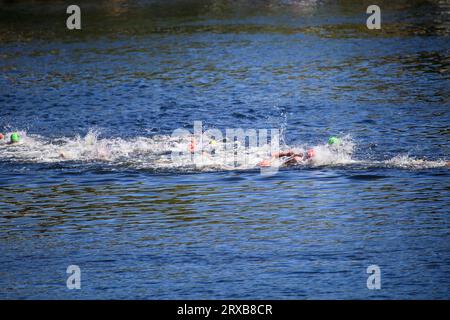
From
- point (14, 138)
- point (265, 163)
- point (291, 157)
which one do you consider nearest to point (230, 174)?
point (265, 163)

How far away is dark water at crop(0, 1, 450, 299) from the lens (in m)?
15.1

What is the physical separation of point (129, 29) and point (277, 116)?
65.7 ft

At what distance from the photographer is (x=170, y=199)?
1922cm

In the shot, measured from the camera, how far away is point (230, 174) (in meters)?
21.0

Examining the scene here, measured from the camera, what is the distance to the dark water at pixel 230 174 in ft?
49.6

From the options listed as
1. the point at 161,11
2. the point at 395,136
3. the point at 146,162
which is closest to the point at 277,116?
the point at 395,136

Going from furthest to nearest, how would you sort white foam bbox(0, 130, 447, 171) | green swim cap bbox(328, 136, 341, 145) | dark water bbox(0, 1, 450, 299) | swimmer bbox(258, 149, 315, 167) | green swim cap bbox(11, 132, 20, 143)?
1. green swim cap bbox(11, 132, 20, 143)
2. green swim cap bbox(328, 136, 341, 145)
3. swimmer bbox(258, 149, 315, 167)
4. white foam bbox(0, 130, 447, 171)
5. dark water bbox(0, 1, 450, 299)

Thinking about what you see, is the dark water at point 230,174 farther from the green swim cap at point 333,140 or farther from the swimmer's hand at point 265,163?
the swimmer's hand at point 265,163

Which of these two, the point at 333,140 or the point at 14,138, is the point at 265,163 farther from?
the point at 14,138

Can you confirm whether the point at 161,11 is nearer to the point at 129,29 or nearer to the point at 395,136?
the point at 129,29

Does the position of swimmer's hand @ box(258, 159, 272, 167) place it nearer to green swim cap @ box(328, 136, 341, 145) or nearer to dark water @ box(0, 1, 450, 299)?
dark water @ box(0, 1, 450, 299)

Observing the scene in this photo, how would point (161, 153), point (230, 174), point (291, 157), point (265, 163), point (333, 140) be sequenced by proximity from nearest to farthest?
point (230, 174) < point (265, 163) < point (291, 157) < point (333, 140) < point (161, 153)

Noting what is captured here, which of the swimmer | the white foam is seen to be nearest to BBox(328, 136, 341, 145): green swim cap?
the white foam

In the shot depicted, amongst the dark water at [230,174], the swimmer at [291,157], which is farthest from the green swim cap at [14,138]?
the swimmer at [291,157]
